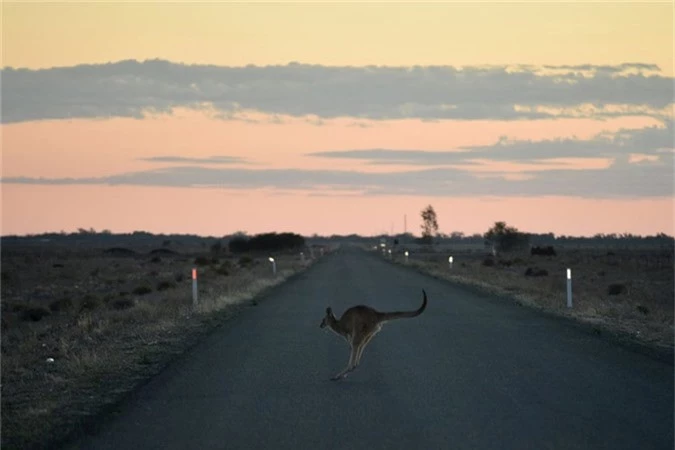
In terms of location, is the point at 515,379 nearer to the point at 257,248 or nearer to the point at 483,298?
the point at 483,298

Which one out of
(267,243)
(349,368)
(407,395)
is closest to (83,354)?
(349,368)

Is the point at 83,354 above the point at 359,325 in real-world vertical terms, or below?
below

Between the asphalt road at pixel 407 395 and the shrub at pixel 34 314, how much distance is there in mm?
17791

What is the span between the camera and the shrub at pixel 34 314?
3516cm

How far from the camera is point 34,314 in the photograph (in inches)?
1399

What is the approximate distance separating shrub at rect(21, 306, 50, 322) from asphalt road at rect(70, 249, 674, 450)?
17791 mm

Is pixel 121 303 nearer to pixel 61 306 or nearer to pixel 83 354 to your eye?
pixel 61 306

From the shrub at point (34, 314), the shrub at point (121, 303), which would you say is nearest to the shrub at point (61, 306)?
the shrub at point (34, 314)

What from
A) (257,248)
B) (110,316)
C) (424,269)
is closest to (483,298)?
(110,316)

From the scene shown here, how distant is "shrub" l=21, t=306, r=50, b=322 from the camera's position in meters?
35.2

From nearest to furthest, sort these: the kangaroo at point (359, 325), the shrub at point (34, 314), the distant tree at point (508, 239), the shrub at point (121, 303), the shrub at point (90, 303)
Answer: the kangaroo at point (359, 325), the shrub at point (121, 303), the shrub at point (34, 314), the shrub at point (90, 303), the distant tree at point (508, 239)

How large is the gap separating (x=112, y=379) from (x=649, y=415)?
7234 mm

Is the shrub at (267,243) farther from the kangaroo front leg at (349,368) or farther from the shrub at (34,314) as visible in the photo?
the kangaroo front leg at (349,368)

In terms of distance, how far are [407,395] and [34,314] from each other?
89.1 feet
